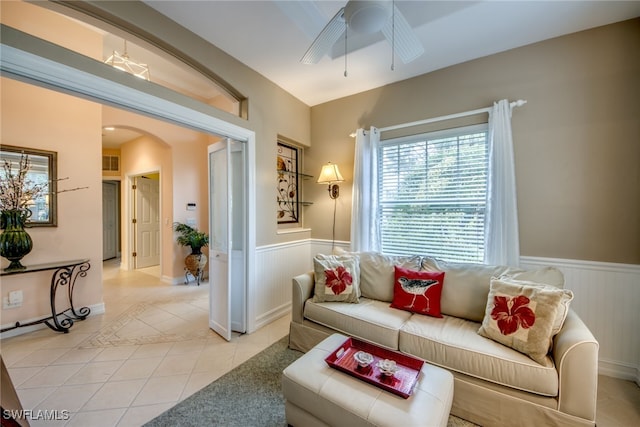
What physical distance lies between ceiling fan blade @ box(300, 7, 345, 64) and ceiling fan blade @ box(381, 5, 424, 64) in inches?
11.8

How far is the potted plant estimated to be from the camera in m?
4.52

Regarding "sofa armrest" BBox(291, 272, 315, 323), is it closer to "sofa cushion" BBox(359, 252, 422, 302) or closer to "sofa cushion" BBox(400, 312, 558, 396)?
"sofa cushion" BBox(359, 252, 422, 302)

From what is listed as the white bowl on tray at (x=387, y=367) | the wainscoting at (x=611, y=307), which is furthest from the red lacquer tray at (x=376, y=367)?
the wainscoting at (x=611, y=307)

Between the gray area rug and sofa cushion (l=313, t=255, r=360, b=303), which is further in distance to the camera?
sofa cushion (l=313, t=255, r=360, b=303)

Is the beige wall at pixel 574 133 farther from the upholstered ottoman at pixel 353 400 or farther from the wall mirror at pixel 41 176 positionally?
the wall mirror at pixel 41 176

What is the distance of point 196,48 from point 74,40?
1.70 metres

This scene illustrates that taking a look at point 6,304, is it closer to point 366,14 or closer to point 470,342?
point 366,14

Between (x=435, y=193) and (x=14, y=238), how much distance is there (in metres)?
4.40

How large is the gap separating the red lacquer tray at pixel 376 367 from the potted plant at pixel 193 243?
3.64 meters

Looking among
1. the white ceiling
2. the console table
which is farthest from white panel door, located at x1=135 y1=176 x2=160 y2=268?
the white ceiling

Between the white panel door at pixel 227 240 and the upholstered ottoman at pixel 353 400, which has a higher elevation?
the white panel door at pixel 227 240

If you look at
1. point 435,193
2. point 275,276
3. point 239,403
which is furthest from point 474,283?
point 275,276

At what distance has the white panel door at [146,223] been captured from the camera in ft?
18.3

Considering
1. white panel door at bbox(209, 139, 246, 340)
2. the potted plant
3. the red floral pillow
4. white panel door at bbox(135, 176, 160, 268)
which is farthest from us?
white panel door at bbox(135, 176, 160, 268)
